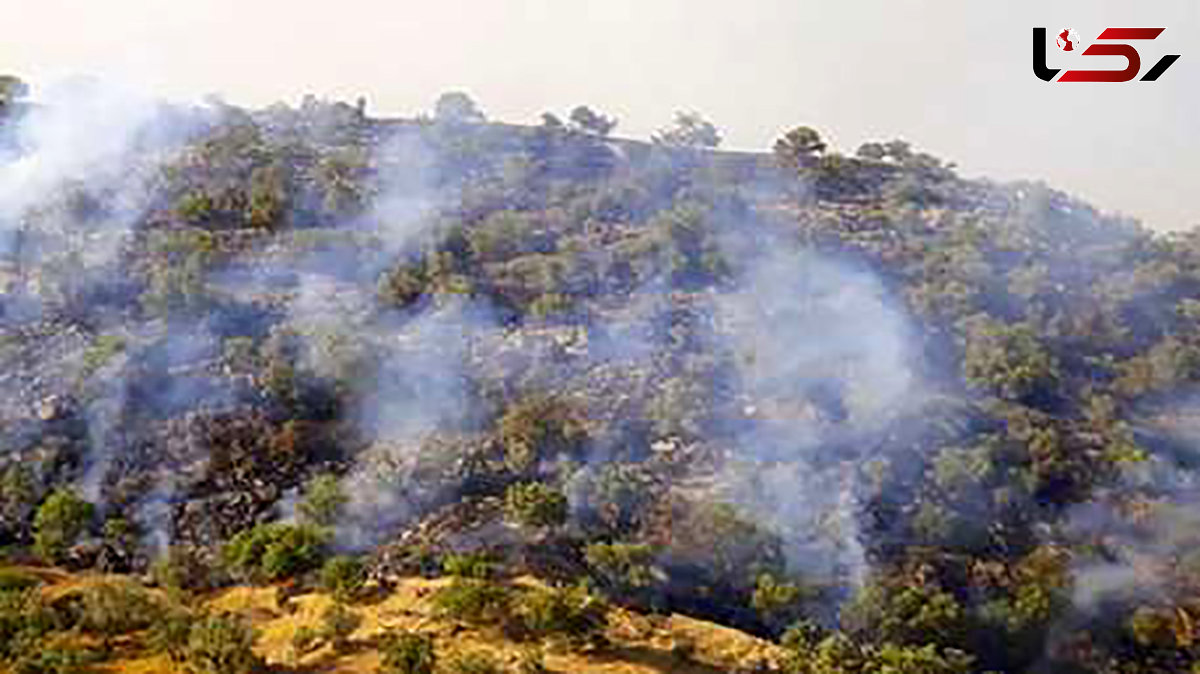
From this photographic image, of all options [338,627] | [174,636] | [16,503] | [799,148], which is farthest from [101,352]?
[799,148]

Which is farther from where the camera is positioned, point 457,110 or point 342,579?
point 457,110

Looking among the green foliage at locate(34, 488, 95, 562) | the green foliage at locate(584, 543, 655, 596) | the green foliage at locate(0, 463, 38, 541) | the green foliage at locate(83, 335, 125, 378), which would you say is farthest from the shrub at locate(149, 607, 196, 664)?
the green foliage at locate(83, 335, 125, 378)

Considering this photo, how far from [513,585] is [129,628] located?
662 centimetres

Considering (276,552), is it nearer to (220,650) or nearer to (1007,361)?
(220,650)

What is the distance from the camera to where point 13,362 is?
3136cm

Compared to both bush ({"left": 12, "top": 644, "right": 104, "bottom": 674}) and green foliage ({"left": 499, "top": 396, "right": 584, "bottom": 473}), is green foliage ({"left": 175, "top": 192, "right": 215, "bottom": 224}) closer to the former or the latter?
green foliage ({"left": 499, "top": 396, "right": 584, "bottom": 473})

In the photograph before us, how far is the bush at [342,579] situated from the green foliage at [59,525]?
5505 mm

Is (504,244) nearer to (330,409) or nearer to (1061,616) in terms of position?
(330,409)

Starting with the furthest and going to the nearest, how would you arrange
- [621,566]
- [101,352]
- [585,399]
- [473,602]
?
1. [585,399]
2. [101,352]
3. [621,566]
4. [473,602]

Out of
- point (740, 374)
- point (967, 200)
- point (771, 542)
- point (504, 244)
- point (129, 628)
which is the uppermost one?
point (967, 200)

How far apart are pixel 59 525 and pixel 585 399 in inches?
458

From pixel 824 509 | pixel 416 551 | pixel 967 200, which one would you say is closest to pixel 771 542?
pixel 824 509

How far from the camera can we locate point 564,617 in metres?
22.1

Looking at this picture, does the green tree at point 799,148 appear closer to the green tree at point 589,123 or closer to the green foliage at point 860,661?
the green tree at point 589,123
